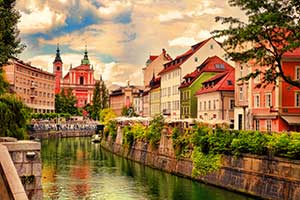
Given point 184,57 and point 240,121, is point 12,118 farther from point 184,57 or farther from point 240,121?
point 184,57

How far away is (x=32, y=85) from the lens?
443 feet

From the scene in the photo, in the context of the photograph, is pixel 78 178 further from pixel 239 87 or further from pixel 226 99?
pixel 226 99

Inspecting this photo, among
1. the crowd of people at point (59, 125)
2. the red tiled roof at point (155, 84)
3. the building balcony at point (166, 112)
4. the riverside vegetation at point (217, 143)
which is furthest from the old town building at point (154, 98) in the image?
the riverside vegetation at point (217, 143)

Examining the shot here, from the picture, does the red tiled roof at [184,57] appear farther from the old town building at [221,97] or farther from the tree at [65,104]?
the tree at [65,104]

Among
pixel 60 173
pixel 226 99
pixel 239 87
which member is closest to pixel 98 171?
pixel 60 173

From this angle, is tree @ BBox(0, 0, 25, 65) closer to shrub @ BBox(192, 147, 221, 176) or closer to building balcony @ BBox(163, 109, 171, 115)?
shrub @ BBox(192, 147, 221, 176)

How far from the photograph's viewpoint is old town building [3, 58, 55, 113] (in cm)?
11938

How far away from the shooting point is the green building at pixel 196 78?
238ft

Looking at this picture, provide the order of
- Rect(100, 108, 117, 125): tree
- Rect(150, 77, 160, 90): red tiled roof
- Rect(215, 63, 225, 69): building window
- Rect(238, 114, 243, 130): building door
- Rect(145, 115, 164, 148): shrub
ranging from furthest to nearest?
Rect(150, 77, 160, 90): red tiled roof → Rect(100, 108, 117, 125): tree → Rect(215, 63, 225, 69): building window → Rect(238, 114, 243, 130): building door → Rect(145, 115, 164, 148): shrub

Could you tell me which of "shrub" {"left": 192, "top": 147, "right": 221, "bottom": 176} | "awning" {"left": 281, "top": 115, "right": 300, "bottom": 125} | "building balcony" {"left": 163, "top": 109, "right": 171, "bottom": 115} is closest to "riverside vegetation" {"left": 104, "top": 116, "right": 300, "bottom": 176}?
"shrub" {"left": 192, "top": 147, "right": 221, "bottom": 176}

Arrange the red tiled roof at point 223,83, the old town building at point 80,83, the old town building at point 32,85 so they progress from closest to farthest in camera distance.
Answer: the red tiled roof at point 223,83 < the old town building at point 32,85 < the old town building at point 80,83

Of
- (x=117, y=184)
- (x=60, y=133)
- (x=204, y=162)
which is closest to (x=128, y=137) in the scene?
(x=117, y=184)

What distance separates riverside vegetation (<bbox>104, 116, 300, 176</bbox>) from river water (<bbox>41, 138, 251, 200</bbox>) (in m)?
1.80

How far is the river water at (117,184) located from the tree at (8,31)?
342 inches
